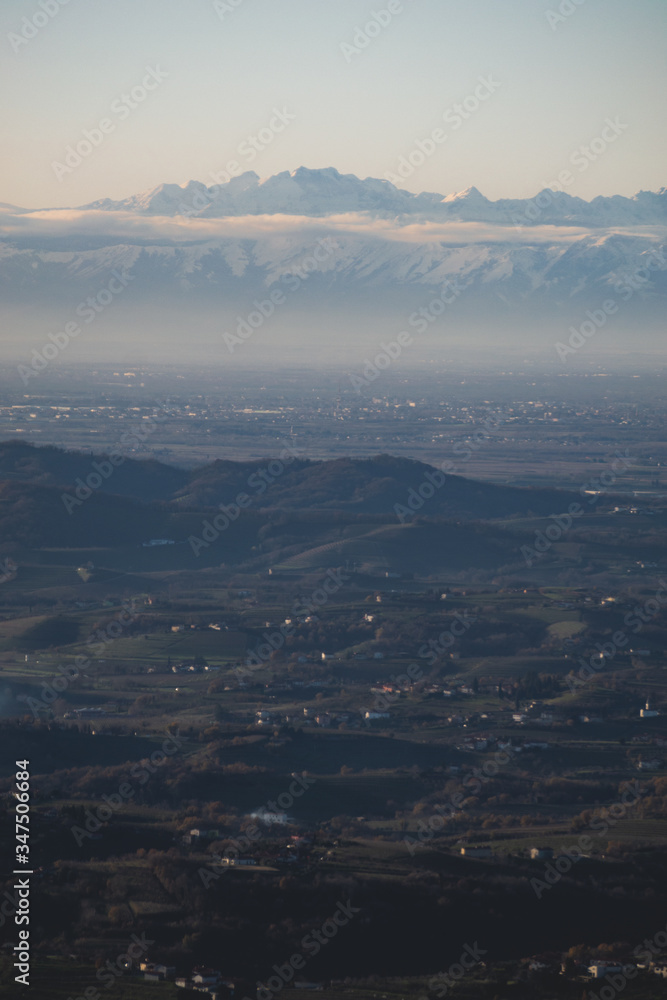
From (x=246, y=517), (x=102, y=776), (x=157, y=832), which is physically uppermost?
(x=246, y=517)

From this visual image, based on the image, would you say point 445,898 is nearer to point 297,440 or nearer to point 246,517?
point 246,517

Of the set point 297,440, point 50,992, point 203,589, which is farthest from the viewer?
point 297,440

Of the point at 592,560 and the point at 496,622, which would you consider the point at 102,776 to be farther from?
the point at 592,560

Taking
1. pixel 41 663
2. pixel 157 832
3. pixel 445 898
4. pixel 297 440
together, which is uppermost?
pixel 297 440

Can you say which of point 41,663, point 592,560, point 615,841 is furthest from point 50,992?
point 592,560

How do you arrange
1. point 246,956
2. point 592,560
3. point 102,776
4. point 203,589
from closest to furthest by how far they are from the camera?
point 246,956 < point 102,776 < point 203,589 < point 592,560

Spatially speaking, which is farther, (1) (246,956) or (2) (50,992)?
(1) (246,956)

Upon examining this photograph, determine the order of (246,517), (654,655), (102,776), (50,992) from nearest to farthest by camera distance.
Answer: (50,992) → (102,776) → (654,655) → (246,517)

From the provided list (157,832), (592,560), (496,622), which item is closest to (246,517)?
(592,560)

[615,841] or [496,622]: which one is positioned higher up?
[496,622]

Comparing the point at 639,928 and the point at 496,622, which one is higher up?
the point at 496,622
